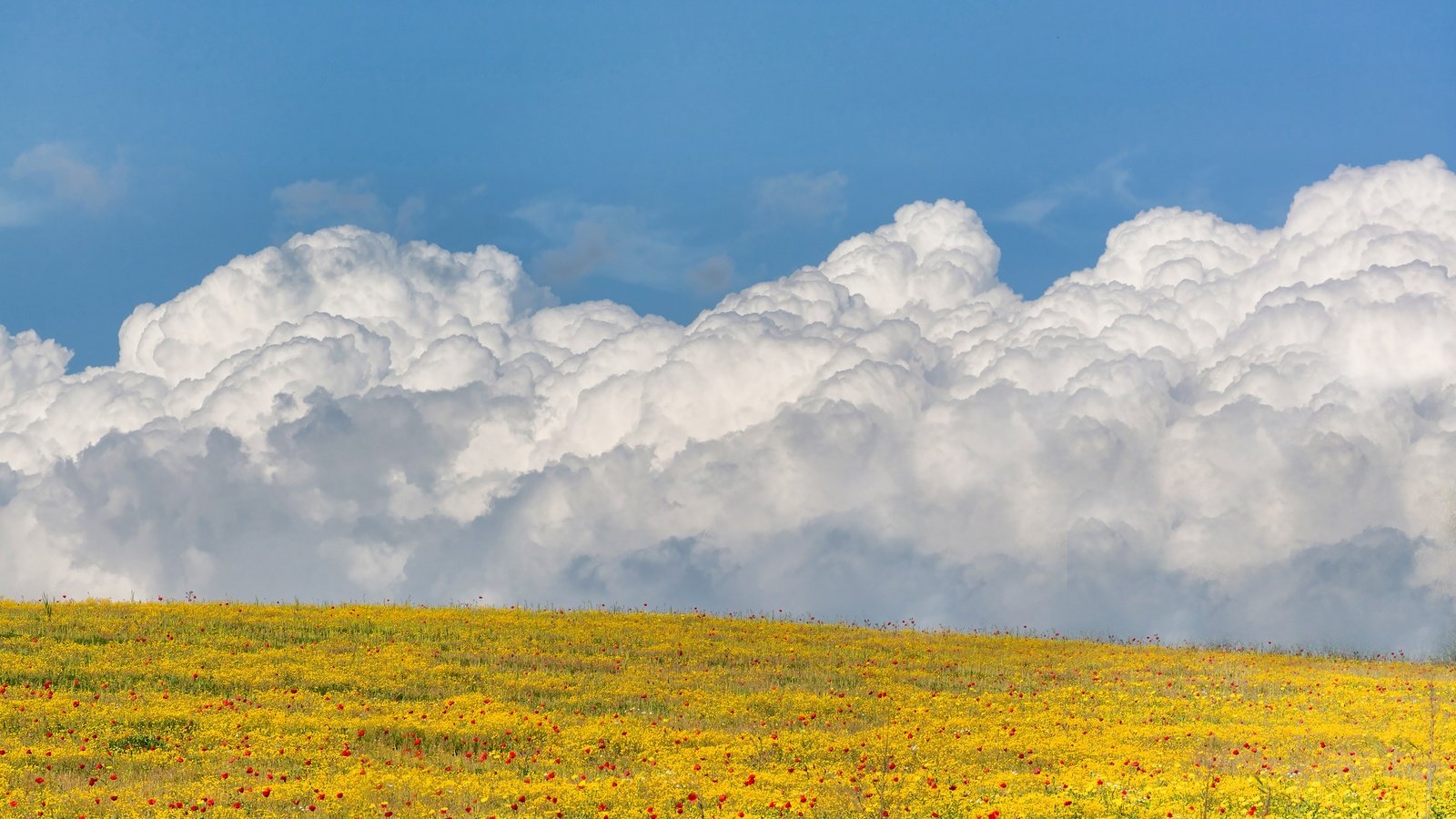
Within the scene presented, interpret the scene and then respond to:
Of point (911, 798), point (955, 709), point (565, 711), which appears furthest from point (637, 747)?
point (955, 709)

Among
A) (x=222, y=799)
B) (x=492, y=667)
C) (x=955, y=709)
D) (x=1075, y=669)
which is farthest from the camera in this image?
(x=1075, y=669)

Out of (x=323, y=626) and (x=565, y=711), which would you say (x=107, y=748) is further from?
(x=323, y=626)

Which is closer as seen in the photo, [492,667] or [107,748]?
[107,748]

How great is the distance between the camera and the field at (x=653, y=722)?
21.3 metres

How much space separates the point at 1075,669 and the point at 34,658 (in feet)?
93.0

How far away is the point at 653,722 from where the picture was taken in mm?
28609

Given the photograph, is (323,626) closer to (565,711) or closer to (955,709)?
(565,711)

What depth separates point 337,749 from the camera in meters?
25.2

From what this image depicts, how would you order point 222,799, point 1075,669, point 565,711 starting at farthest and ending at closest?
point 1075,669, point 565,711, point 222,799

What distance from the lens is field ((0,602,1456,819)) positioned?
21266 millimetres

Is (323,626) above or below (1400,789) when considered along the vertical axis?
above

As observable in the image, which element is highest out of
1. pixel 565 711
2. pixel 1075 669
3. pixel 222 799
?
pixel 1075 669

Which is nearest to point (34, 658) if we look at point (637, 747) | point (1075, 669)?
point (637, 747)

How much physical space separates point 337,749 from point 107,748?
4.21 metres
